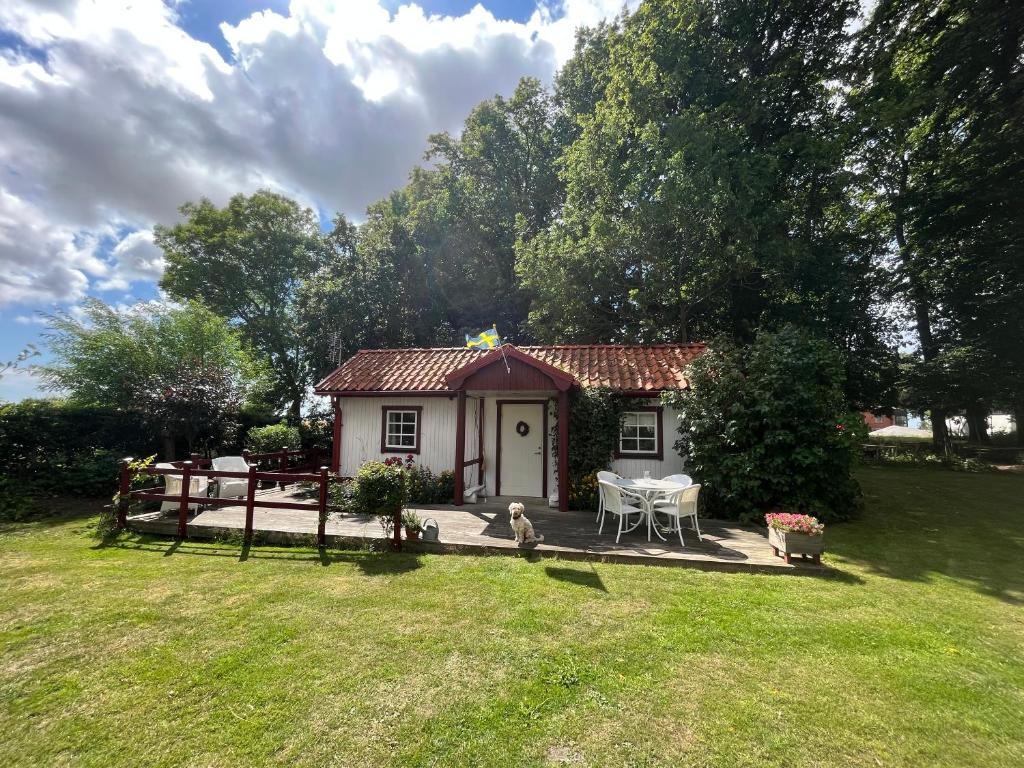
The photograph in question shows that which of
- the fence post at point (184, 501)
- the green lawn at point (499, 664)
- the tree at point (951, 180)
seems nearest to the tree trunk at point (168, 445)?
the fence post at point (184, 501)

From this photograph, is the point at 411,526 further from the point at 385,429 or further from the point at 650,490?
the point at 385,429

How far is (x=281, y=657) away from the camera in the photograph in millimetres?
3621

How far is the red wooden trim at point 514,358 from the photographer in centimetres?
952

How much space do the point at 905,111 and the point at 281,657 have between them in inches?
838

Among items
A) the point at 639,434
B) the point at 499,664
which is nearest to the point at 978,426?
the point at 639,434

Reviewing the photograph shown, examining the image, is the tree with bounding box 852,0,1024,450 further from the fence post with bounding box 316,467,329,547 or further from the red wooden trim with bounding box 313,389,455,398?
the fence post with bounding box 316,467,329,547

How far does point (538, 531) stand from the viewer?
7531mm

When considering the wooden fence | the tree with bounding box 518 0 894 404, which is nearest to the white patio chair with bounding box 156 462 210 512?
the wooden fence

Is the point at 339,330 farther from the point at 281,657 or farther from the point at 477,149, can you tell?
the point at 281,657

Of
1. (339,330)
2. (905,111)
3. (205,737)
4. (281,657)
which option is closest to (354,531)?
(281,657)

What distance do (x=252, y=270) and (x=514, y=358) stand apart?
21.8 meters

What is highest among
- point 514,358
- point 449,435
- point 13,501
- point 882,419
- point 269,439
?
point 514,358

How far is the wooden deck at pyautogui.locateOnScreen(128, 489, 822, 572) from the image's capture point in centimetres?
616

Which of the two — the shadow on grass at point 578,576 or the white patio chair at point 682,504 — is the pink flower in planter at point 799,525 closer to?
the white patio chair at point 682,504
